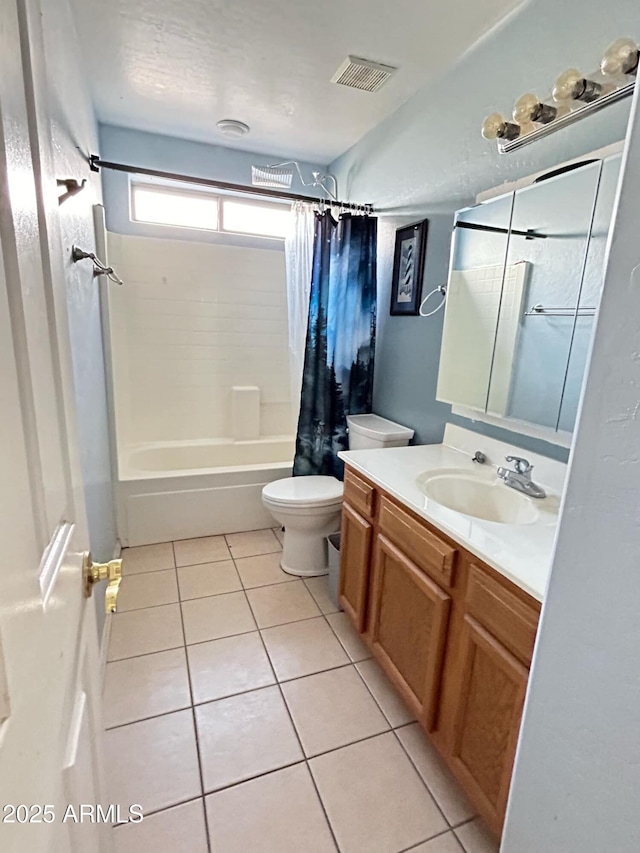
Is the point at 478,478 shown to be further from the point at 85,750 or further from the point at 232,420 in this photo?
the point at 232,420

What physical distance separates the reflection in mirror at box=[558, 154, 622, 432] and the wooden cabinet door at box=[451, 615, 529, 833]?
79cm

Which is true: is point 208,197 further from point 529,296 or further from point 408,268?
point 529,296

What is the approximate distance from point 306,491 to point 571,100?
194 centimetres

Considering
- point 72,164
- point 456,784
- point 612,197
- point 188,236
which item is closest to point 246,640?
point 456,784

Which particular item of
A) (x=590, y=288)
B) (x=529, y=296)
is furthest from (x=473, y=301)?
(x=590, y=288)

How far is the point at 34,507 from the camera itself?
0.50 metres

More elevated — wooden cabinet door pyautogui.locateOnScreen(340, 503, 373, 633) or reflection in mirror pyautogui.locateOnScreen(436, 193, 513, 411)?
reflection in mirror pyautogui.locateOnScreen(436, 193, 513, 411)

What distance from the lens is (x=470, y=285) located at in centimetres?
189

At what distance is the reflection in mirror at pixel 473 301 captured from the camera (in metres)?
1.75

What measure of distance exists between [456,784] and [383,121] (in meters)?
3.09

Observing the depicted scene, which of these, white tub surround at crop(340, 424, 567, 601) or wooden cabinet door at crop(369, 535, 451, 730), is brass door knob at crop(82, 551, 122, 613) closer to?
white tub surround at crop(340, 424, 567, 601)

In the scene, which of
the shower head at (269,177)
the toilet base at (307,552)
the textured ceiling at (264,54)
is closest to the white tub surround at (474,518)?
the toilet base at (307,552)

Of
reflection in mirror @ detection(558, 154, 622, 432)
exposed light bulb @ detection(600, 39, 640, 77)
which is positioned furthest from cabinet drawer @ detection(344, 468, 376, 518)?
exposed light bulb @ detection(600, 39, 640, 77)

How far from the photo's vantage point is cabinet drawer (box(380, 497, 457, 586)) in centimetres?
129
